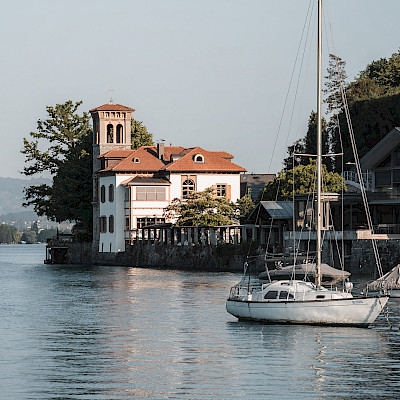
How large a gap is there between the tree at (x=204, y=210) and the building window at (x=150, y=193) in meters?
2.64

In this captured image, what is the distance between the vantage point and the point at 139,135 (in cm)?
12838

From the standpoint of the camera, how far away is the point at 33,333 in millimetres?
42000

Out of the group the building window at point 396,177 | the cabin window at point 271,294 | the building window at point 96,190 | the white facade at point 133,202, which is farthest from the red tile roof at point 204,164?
the cabin window at point 271,294

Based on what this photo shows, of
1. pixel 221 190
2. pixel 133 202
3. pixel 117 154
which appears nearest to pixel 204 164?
pixel 221 190

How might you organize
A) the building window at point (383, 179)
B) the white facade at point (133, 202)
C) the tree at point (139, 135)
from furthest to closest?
the tree at point (139, 135) < the white facade at point (133, 202) < the building window at point (383, 179)

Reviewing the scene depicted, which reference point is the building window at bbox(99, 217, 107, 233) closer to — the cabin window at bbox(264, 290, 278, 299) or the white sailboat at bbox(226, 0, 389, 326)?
the white sailboat at bbox(226, 0, 389, 326)

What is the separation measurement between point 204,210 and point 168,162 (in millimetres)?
11558

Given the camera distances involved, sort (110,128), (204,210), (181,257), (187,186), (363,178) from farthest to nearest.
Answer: (110,128), (187,186), (204,210), (181,257), (363,178)

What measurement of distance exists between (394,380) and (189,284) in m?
42.8

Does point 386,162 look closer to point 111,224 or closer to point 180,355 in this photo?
point 111,224

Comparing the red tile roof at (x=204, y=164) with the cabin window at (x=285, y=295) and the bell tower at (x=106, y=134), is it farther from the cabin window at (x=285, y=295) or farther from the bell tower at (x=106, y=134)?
the cabin window at (x=285, y=295)

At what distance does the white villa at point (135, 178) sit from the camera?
11150cm

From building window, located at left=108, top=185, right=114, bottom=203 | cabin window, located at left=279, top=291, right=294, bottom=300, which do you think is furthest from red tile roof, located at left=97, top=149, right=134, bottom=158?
cabin window, located at left=279, top=291, right=294, bottom=300

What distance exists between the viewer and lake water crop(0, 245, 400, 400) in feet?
93.6
